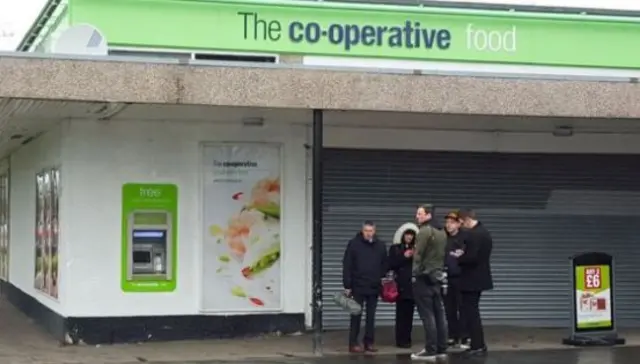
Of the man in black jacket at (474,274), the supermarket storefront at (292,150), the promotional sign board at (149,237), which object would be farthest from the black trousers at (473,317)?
the promotional sign board at (149,237)

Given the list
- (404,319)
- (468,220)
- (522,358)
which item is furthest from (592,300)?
(404,319)

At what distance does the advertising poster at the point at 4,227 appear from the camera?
20562 mm

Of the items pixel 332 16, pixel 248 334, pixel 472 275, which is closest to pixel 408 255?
pixel 472 275

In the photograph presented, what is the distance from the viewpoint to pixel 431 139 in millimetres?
14961

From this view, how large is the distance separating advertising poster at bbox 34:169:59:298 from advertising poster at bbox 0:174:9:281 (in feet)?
15.2

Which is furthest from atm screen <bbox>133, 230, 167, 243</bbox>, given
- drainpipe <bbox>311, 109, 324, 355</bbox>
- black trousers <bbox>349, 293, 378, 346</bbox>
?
black trousers <bbox>349, 293, 378, 346</bbox>

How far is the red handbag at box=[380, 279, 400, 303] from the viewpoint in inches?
495

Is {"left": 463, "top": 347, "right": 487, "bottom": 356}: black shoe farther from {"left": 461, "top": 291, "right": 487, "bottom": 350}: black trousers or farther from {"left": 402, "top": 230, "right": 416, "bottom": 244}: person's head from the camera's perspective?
{"left": 402, "top": 230, "right": 416, "bottom": 244}: person's head

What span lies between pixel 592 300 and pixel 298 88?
469 cm

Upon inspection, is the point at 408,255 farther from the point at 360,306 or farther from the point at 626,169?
the point at 626,169

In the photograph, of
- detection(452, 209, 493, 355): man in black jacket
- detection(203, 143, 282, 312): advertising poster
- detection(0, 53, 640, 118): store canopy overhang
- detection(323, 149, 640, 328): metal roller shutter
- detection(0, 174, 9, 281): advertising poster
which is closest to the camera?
detection(0, 53, 640, 118): store canopy overhang

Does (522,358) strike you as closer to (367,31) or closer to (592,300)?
(592,300)

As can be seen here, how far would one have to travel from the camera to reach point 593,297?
13070 mm

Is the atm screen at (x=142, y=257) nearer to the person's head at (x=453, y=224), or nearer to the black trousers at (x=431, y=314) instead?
the black trousers at (x=431, y=314)
